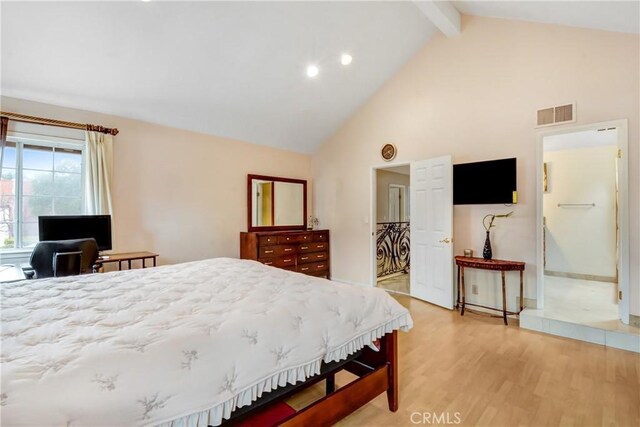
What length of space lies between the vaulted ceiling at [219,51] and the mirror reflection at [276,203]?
105 cm

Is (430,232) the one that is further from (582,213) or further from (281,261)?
(582,213)

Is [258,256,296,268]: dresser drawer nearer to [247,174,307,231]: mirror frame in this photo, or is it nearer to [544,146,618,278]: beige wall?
[247,174,307,231]: mirror frame

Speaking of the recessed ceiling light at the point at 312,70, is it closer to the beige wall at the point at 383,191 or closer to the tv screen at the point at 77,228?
the beige wall at the point at 383,191

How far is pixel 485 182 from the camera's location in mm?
3803

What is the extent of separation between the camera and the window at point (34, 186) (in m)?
3.22

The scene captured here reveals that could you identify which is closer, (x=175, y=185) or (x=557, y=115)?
(x=557, y=115)

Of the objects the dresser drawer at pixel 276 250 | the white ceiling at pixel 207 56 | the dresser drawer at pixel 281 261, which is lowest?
the dresser drawer at pixel 281 261

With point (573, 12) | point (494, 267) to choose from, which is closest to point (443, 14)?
point (573, 12)

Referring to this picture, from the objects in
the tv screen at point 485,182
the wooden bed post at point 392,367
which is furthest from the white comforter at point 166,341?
the tv screen at point 485,182

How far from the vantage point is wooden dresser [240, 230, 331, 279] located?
16.1 ft

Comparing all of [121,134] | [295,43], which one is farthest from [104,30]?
[295,43]

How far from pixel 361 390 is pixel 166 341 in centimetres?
115

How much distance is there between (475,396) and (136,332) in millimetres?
2190

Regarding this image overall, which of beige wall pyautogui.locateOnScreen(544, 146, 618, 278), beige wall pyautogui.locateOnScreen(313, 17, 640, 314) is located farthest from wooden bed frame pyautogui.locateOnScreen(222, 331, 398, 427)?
beige wall pyautogui.locateOnScreen(544, 146, 618, 278)
